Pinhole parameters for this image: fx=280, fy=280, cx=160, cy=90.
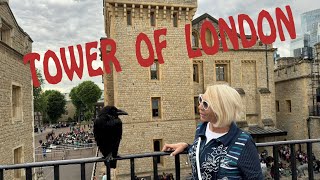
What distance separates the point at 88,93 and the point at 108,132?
215ft

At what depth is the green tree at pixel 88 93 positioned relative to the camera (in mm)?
65688

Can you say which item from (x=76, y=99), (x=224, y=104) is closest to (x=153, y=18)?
(x=224, y=104)

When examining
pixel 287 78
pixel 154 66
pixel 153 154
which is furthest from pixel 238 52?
pixel 153 154

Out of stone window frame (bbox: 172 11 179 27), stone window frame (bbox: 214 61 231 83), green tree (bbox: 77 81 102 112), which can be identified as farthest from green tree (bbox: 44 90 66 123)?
stone window frame (bbox: 172 11 179 27)

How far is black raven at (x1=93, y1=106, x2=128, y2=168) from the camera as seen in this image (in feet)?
7.47

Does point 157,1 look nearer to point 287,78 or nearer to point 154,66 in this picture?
point 154,66

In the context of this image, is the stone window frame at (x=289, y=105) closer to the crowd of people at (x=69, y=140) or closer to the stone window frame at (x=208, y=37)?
the stone window frame at (x=208, y=37)

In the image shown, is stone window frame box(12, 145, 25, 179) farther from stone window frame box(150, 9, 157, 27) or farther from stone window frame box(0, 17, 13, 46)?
stone window frame box(150, 9, 157, 27)

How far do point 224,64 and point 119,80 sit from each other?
918cm

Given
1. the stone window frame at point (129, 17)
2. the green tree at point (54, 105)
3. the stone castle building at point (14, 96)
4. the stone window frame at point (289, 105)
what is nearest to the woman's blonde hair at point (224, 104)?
the stone castle building at point (14, 96)

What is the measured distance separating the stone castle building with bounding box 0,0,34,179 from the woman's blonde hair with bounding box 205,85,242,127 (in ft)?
35.0

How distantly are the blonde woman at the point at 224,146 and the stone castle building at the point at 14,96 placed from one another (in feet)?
34.7

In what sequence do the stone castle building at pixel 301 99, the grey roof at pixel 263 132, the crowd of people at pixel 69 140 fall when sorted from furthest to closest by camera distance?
the crowd of people at pixel 69 140 → the stone castle building at pixel 301 99 → the grey roof at pixel 263 132

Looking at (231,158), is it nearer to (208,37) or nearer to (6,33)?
(6,33)
